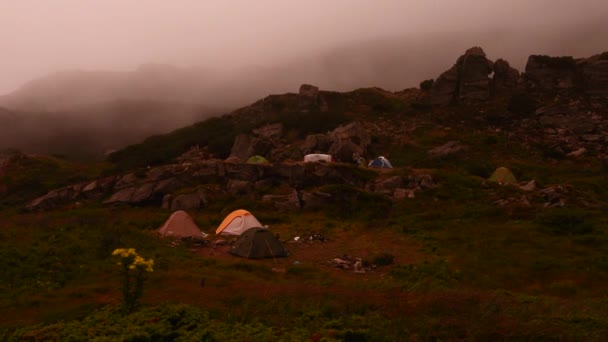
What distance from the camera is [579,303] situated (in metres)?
11.3

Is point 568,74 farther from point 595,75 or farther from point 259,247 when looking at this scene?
point 259,247

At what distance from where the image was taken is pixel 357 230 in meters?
25.0

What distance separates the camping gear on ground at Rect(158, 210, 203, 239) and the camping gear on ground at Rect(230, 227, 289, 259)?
13.3 ft

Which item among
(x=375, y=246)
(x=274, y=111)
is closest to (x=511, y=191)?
(x=375, y=246)

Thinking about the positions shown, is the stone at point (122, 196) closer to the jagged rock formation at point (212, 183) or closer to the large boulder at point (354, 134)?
the jagged rock formation at point (212, 183)

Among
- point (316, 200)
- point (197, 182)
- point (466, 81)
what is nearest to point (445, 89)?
point (466, 81)

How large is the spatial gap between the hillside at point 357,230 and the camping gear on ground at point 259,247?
0.57 metres

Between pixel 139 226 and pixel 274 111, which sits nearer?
pixel 139 226

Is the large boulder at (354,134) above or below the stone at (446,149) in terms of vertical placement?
above

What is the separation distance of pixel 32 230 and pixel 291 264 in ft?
38.5

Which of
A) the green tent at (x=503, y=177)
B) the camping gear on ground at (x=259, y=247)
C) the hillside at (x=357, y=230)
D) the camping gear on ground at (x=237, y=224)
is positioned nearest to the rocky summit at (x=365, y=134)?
the hillside at (x=357, y=230)

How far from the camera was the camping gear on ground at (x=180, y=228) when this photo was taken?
23797 mm

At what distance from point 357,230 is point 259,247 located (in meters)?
7.02

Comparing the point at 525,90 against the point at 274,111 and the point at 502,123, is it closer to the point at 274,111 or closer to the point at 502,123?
the point at 502,123
